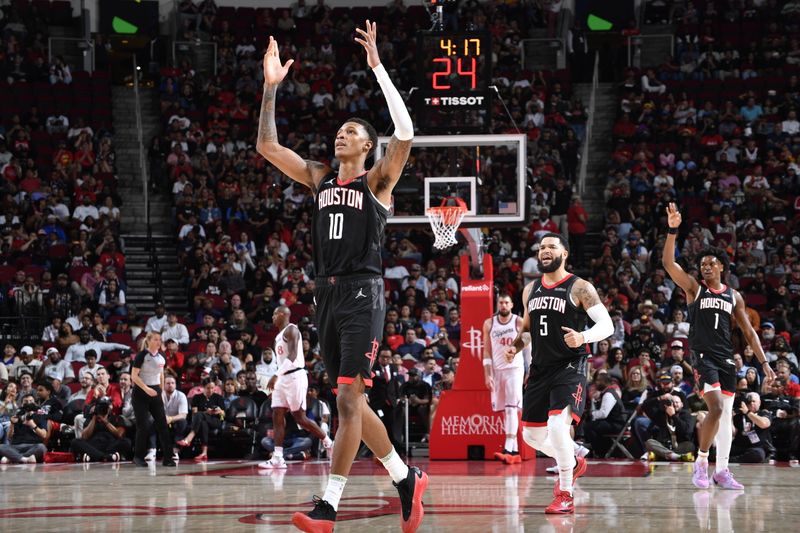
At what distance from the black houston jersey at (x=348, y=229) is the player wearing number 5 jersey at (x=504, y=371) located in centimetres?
759

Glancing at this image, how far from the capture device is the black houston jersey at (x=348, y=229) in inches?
258

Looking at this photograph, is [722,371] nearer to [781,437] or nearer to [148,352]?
[781,437]

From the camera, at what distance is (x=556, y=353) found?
8500 millimetres

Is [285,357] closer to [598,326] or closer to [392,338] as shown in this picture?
[392,338]

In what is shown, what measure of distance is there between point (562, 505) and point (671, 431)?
7192 millimetres

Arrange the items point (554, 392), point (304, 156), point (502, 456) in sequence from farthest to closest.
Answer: point (304, 156) → point (502, 456) → point (554, 392)

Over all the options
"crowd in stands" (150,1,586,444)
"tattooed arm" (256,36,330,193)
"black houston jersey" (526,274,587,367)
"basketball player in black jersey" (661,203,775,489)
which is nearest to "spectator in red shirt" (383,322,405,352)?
"crowd in stands" (150,1,586,444)

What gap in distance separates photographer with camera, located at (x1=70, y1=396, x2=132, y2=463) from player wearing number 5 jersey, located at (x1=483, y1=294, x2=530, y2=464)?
5.19 m

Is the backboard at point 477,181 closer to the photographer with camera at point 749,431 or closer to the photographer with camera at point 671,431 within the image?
the photographer with camera at point 671,431

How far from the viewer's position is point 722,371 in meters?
10.3

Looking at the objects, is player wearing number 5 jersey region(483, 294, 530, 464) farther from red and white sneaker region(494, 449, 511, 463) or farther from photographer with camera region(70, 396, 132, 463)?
photographer with camera region(70, 396, 132, 463)

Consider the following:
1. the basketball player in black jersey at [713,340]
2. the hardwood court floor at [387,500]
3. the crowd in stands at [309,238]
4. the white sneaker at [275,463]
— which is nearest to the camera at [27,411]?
the crowd in stands at [309,238]

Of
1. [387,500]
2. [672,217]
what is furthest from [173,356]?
[672,217]

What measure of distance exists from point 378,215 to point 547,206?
1595 centimetres
